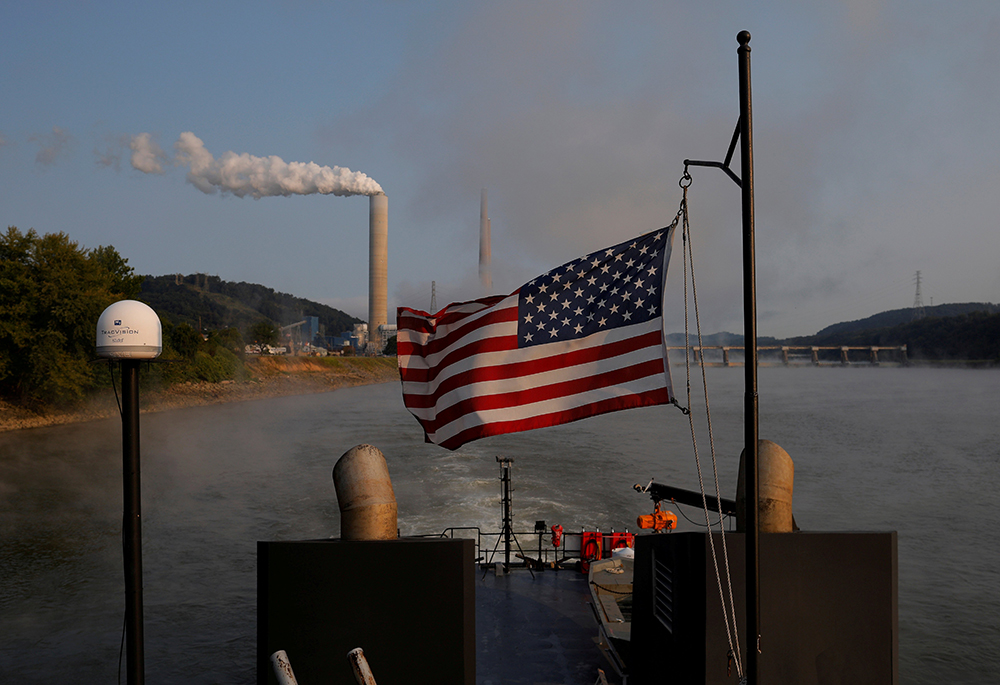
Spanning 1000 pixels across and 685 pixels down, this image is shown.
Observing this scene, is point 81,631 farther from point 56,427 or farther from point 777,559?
point 56,427

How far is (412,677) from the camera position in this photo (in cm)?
964

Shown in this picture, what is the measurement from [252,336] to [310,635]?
175 m

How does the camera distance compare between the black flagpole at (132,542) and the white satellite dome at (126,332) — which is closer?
the black flagpole at (132,542)

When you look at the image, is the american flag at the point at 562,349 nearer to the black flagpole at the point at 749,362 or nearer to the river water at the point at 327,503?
the black flagpole at the point at 749,362

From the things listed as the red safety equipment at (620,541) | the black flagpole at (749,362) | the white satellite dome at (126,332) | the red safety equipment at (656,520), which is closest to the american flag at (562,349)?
the black flagpole at (749,362)

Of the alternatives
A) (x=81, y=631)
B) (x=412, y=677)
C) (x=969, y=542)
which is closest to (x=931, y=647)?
(x=969, y=542)

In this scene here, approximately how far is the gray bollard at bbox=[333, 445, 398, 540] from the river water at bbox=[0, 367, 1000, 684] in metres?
17.1

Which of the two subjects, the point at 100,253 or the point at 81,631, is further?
the point at 100,253

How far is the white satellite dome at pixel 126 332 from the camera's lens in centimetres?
1030

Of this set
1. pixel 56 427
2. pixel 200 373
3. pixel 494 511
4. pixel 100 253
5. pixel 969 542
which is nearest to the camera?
pixel 969 542

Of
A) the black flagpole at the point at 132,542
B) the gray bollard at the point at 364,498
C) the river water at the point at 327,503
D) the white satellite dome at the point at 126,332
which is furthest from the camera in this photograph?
the river water at the point at 327,503

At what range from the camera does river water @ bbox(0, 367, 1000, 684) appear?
27.5m

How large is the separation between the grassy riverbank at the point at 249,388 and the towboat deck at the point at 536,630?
75.3 m

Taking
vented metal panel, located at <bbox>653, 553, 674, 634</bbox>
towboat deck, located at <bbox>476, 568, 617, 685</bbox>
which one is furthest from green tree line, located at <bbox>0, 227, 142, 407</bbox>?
vented metal panel, located at <bbox>653, 553, 674, 634</bbox>
